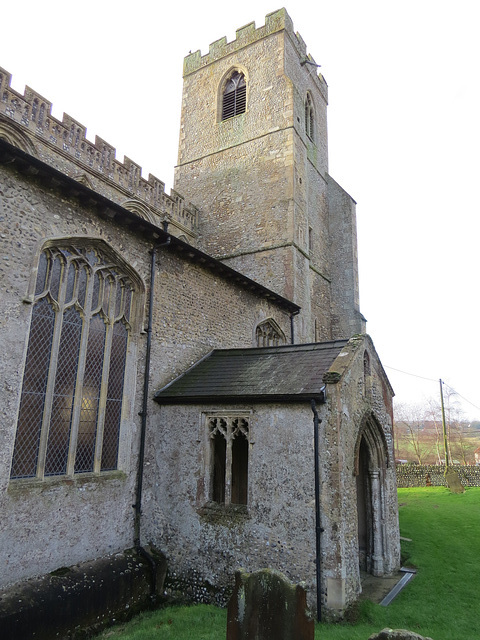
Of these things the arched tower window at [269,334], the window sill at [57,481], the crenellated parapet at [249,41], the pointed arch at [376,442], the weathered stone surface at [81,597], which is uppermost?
the crenellated parapet at [249,41]

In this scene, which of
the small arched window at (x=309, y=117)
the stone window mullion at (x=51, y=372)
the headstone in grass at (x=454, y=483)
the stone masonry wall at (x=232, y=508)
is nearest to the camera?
the stone window mullion at (x=51, y=372)

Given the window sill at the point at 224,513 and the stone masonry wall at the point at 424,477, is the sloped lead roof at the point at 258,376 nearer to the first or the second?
the window sill at the point at 224,513

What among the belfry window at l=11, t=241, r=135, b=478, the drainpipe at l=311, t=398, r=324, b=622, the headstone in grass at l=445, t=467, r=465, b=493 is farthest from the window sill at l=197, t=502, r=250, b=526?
the headstone in grass at l=445, t=467, r=465, b=493

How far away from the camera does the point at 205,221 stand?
61.0 ft

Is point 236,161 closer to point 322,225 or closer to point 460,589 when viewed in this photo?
point 322,225

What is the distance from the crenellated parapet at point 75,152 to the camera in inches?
413

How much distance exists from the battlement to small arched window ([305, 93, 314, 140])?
6.19 ft

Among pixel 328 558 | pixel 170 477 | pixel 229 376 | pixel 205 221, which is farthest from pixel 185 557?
pixel 205 221

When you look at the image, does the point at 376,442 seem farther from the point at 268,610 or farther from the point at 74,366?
the point at 74,366

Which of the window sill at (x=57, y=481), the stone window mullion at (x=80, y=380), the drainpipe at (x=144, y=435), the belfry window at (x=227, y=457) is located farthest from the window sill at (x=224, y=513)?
the stone window mullion at (x=80, y=380)

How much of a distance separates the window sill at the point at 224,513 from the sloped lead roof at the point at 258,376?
75.6 inches

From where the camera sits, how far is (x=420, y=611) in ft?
22.6

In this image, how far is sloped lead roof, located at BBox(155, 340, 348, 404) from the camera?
7570 millimetres

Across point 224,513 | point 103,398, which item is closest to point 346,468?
point 224,513
